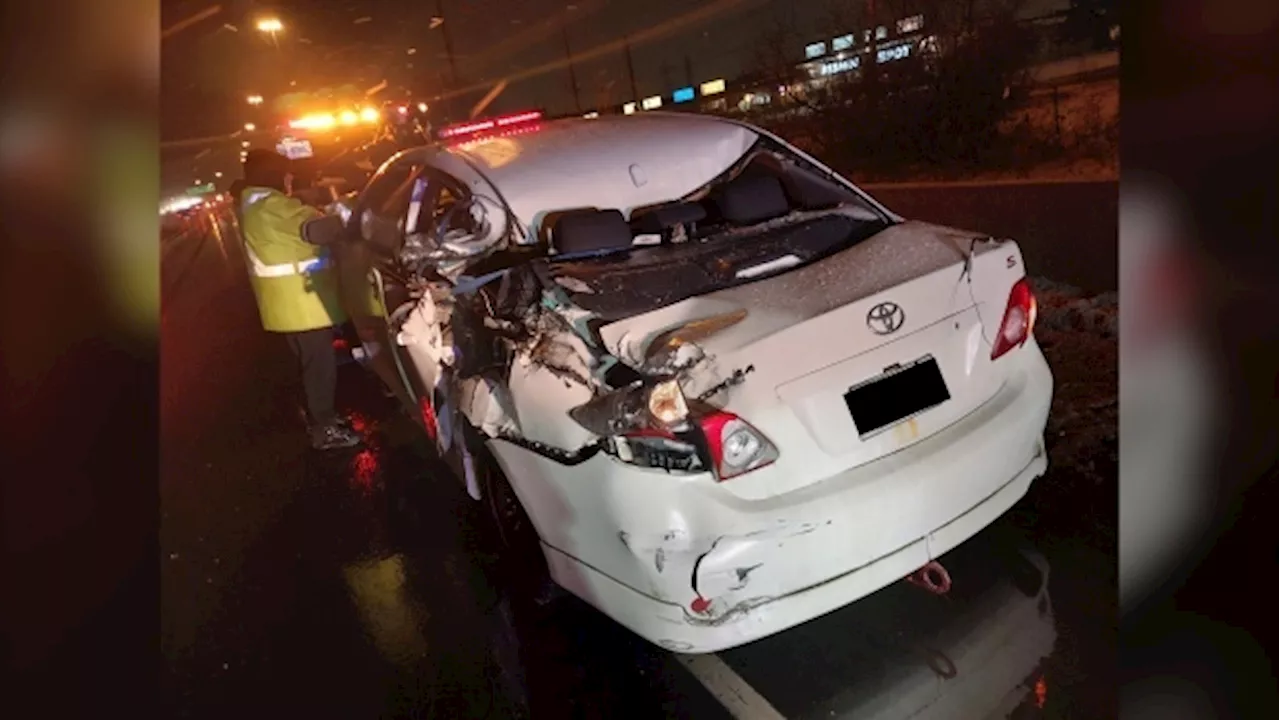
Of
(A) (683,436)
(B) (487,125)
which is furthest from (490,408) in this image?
(B) (487,125)

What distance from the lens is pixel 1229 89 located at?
1077 mm

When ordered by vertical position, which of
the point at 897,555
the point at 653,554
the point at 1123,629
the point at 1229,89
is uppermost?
the point at 1229,89

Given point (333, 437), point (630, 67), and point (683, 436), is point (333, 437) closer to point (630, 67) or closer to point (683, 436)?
point (683, 436)

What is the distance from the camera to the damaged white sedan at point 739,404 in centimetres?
237

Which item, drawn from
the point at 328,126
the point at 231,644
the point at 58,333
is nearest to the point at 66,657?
the point at 58,333

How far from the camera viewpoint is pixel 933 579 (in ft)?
10.0

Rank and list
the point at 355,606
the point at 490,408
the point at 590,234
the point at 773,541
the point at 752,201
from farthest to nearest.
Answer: the point at 752,201, the point at 355,606, the point at 590,234, the point at 490,408, the point at 773,541

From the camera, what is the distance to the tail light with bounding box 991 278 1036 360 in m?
2.79

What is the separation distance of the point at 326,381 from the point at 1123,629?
4.83 m

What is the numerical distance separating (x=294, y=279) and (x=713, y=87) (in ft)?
33.0

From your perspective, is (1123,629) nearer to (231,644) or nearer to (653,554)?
(653,554)

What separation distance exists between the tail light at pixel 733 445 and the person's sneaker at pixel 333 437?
3597 mm

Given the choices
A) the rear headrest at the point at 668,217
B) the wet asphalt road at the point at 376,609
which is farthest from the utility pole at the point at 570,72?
the rear headrest at the point at 668,217

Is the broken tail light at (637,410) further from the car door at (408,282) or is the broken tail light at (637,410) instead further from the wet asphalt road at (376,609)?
the car door at (408,282)
